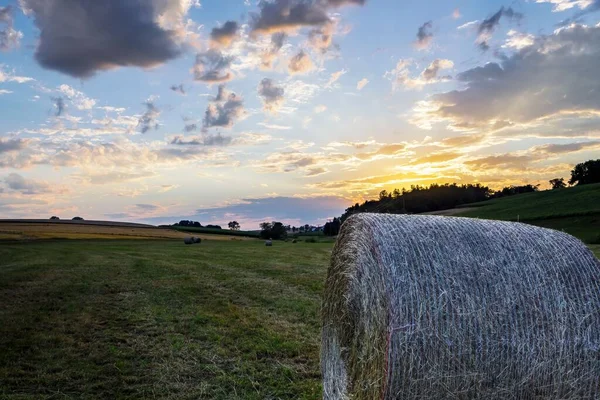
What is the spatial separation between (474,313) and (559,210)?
59634mm

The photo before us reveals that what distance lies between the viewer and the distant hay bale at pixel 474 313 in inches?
177

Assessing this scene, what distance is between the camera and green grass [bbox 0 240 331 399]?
6.70m

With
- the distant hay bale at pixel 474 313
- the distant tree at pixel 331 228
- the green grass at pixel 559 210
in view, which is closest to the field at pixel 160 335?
the distant hay bale at pixel 474 313

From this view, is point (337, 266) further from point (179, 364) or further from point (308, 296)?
point (308, 296)

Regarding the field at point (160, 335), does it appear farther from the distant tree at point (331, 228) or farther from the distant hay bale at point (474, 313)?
the distant tree at point (331, 228)

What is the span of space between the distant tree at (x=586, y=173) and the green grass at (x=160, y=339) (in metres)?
93.0

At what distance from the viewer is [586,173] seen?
93.3 metres

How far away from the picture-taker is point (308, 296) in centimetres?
1347

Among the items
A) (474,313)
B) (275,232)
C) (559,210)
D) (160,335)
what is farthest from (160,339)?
(275,232)

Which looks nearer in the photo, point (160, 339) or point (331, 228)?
point (160, 339)

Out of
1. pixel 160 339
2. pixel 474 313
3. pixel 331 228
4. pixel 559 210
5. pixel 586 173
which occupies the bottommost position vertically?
pixel 160 339

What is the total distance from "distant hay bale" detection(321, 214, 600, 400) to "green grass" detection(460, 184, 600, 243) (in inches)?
1413

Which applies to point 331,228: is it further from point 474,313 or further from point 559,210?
point 474,313

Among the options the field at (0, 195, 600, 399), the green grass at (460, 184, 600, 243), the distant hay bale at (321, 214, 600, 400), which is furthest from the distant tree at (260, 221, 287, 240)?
the distant hay bale at (321, 214, 600, 400)
